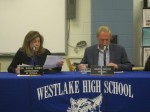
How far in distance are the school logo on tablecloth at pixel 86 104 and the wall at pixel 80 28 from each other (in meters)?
2.52

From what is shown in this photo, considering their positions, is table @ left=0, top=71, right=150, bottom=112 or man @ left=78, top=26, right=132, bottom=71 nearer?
table @ left=0, top=71, right=150, bottom=112

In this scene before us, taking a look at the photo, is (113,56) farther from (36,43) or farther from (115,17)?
(115,17)

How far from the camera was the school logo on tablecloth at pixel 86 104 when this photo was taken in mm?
2486

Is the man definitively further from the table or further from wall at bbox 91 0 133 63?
wall at bbox 91 0 133 63

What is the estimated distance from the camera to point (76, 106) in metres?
2.49

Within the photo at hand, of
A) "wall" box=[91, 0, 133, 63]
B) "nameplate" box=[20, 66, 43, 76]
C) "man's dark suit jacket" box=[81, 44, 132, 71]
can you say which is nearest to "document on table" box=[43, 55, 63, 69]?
"nameplate" box=[20, 66, 43, 76]

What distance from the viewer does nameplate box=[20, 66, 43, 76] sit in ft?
8.74

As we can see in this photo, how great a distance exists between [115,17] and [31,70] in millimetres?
2553

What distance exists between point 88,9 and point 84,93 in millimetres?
2723

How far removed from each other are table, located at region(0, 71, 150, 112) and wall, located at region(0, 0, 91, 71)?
2508mm

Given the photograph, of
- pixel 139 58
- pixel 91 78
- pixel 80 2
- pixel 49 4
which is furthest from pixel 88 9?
pixel 91 78

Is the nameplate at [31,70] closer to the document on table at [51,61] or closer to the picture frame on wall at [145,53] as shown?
the document on table at [51,61]

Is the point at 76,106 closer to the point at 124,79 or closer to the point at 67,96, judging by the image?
the point at 67,96

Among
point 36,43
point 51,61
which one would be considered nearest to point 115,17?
point 36,43
